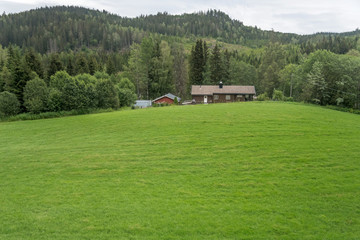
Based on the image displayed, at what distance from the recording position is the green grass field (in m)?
9.34

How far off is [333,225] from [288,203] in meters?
1.90

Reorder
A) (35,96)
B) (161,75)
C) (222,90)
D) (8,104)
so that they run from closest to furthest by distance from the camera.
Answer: (8,104), (35,96), (222,90), (161,75)

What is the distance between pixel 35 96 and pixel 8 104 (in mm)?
4120

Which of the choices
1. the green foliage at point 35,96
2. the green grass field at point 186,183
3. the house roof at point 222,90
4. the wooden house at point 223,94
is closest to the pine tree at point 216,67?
the house roof at point 222,90

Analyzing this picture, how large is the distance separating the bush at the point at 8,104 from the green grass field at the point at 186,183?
55.8ft

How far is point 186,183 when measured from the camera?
12.9 metres

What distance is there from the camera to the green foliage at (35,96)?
3681cm

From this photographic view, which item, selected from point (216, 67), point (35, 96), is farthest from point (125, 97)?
point (216, 67)

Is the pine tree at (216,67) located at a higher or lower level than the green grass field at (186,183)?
higher

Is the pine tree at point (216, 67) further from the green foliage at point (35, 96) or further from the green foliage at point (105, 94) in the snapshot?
the green foliage at point (35, 96)

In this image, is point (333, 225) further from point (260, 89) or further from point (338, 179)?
point (260, 89)

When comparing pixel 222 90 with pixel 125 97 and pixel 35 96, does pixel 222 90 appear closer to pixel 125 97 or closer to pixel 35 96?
pixel 125 97

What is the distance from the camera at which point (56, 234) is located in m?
9.07

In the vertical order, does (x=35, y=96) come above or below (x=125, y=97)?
above
